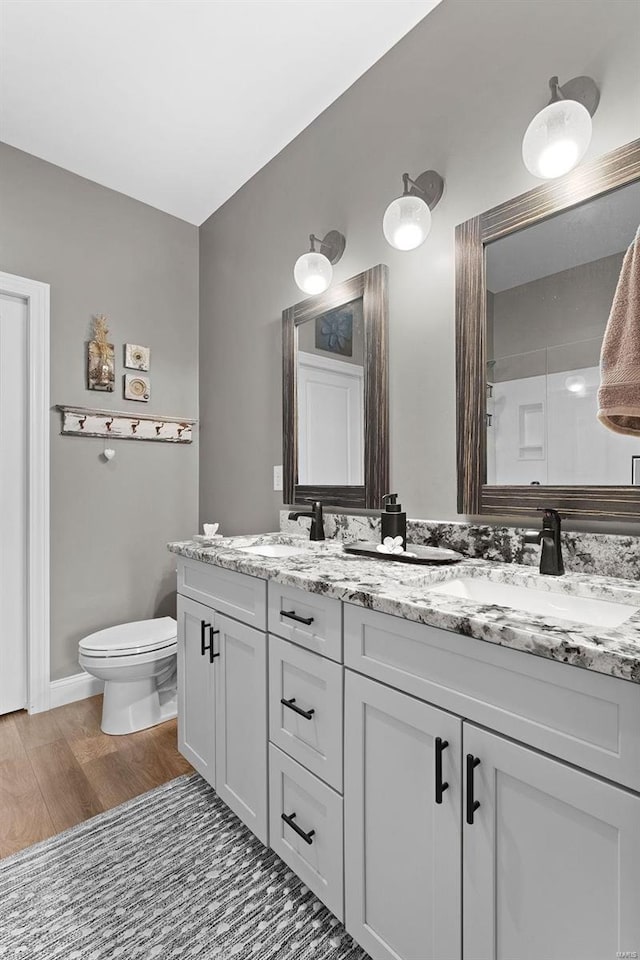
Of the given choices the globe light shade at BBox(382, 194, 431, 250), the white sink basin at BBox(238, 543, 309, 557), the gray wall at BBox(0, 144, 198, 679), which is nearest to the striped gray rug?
the white sink basin at BBox(238, 543, 309, 557)

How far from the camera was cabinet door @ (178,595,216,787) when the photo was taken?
1627 millimetres

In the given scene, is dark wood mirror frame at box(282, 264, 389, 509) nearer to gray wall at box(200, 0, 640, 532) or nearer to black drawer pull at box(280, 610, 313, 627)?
gray wall at box(200, 0, 640, 532)

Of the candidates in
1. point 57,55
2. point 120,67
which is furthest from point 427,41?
point 57,55

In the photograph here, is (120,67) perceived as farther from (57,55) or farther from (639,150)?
(639,150)

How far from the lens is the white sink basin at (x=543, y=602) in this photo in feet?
3.33

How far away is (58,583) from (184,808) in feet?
4.22

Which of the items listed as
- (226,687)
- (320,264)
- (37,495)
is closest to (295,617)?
(226,687)

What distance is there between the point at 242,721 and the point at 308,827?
350 millimetres

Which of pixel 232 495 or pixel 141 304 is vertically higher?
pixel 141 304

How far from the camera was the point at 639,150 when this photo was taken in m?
1.12

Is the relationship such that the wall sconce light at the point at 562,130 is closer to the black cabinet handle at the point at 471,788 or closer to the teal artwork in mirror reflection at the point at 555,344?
the teal artwork in mirror reflection at the point at 555,344

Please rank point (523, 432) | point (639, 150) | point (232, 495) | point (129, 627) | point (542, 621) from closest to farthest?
1. point (542, 621)
2. point (639, 150)
3. point (523, 432)
4. point (129, 627)
5. point (232, 495)

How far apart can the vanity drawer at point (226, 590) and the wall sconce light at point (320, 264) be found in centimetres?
119

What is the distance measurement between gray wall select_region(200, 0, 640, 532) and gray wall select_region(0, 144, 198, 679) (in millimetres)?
517
